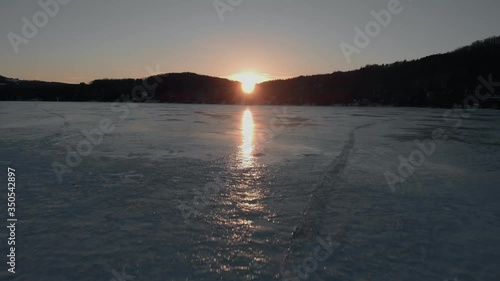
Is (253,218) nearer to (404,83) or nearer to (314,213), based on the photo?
(314,213)

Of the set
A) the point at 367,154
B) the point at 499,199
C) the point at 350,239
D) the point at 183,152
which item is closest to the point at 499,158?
the point at 367,154

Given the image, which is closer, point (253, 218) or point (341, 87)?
point (253, 218)

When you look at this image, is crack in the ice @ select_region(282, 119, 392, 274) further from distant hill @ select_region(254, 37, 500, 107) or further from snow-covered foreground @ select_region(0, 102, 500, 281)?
distant hill @ select_region(254, 37, 500, 107)

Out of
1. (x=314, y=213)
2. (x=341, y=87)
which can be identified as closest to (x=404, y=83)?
(x=341, y=87)

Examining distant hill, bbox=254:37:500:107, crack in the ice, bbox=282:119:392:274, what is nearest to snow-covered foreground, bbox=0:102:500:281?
crack in the ice, bbox=282:119:392:274

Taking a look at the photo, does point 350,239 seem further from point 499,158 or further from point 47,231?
point 499,158

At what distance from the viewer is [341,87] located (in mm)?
123625

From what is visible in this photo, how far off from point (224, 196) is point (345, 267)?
101 inches

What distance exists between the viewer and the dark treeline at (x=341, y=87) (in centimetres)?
9062

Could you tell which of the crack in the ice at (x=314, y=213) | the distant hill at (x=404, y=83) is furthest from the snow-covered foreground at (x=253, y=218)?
the distant hill at (x=404, y=83)

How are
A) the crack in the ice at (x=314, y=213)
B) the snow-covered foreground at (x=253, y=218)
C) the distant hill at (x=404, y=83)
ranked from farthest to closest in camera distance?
the distant hill at (x=404, y=83) → the crack in the ice at (x=314, y=213) → the snow-covered foreground at (x=253, y=218)

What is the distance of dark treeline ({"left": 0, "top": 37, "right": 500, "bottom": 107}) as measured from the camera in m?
90.6

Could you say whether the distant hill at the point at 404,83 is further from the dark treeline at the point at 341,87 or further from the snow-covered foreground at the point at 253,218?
the snow-covered foreground at the point at 253,218

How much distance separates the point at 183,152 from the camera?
30.8 ft
